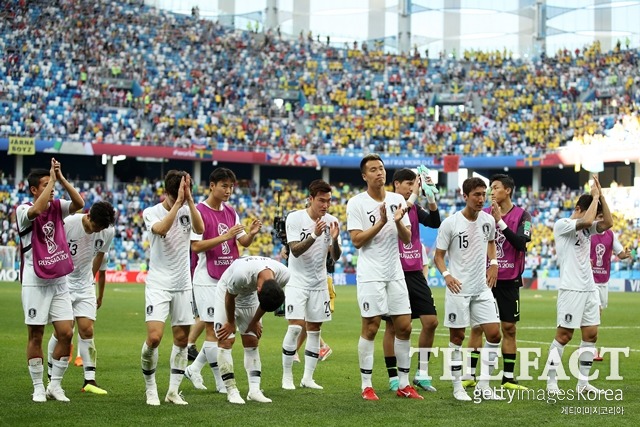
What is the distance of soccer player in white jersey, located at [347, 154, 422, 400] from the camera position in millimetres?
11117

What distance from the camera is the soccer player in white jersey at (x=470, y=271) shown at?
1148 cm

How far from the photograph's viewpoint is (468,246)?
1166cm

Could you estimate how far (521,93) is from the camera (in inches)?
2670

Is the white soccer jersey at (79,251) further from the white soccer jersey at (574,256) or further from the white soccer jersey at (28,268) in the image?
the white soccer jersey at (574,256)

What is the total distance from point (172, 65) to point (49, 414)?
187 ft

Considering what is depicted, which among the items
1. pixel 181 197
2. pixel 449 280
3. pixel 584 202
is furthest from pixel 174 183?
pixel 584 202

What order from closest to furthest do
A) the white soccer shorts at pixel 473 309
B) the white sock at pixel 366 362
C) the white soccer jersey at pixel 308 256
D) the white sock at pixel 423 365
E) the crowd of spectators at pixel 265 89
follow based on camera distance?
the white sock at pixel 366 362, the white soccer shorts at pixel 473 309, the white sock at pixel 423 365, the white soccer jersey at pixel 308 256, the crowd of spectators at pixel 265 89

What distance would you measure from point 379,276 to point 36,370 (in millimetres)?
3884

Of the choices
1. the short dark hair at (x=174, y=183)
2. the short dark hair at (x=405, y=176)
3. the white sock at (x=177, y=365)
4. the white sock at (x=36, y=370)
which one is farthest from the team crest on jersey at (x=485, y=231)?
the white sock at (x=36, y=370)

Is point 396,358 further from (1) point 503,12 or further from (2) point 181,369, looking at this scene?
(1) point 503,12

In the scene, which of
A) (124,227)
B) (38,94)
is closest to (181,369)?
(124,227)

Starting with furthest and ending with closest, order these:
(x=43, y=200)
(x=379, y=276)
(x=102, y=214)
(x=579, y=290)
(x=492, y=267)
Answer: (x=492, y=267) < (x=579, y=290) < (x=379, y=276) < (x=102, y=214) < (x=43, y=200)

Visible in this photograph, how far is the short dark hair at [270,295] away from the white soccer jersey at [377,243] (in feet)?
6.09

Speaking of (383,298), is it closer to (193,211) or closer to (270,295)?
(270,295)
